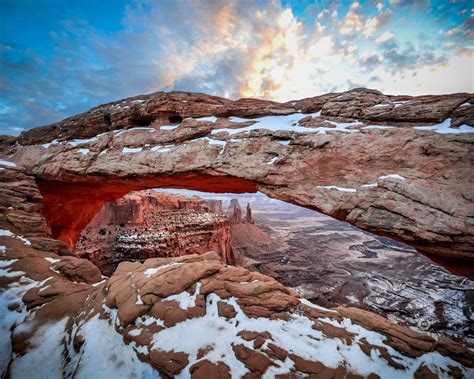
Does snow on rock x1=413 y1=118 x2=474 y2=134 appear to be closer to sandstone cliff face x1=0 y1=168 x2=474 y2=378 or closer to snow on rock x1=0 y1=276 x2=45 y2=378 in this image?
sandstone cliff face x1=0 y1=168 x2=474 y2=378

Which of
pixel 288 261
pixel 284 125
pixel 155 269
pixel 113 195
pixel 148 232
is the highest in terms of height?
pixel 284 125

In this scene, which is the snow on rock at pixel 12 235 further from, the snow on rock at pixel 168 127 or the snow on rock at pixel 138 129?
the snow on rock at pixel 168 127

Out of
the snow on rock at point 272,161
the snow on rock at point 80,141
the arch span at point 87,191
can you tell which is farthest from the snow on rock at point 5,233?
the snow on rock at point 272,161

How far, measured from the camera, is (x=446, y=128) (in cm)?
745

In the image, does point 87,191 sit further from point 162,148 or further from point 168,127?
point 168,127

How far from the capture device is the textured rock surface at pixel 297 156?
264 inches

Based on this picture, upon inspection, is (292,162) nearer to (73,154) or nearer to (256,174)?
(256,174)

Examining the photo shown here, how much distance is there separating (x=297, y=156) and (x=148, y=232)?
24.9m

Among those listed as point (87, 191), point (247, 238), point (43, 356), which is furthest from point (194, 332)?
point (247, 238)

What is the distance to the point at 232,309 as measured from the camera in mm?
5461

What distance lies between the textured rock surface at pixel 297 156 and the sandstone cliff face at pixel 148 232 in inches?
386

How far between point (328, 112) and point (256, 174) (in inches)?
183

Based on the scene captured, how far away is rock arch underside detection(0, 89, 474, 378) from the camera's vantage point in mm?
4598

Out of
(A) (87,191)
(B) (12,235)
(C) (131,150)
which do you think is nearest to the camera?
(B) (12,235)
